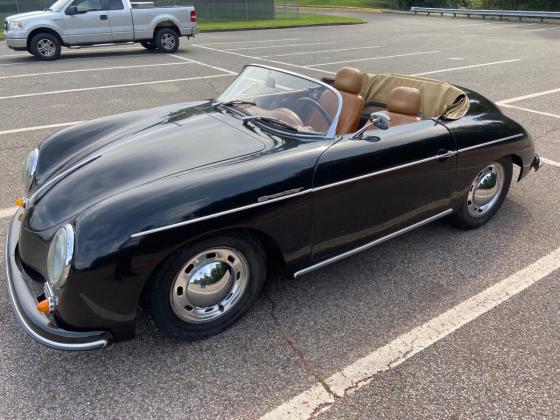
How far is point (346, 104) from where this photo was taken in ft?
11.8

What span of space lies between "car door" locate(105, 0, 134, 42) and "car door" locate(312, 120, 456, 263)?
1163cm

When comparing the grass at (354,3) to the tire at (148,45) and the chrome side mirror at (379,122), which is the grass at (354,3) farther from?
the chrome side mirror at (379,122)

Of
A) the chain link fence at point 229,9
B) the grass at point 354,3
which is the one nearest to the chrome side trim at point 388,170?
the chain link fence at point 229,9

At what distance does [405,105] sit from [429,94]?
492mm

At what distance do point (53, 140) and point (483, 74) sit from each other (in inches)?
382

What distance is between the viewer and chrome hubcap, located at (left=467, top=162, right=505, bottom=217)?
3747 mm

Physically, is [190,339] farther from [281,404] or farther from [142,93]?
[142,93]

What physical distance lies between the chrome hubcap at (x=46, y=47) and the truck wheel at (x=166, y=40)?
2785 mm

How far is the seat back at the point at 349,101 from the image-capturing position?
3414mm

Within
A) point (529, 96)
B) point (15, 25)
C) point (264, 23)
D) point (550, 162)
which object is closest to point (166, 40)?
point (15, 25)

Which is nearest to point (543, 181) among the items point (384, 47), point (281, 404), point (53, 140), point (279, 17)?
point (281, 404)

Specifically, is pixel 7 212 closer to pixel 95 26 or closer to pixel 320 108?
Result: pixel 320 108

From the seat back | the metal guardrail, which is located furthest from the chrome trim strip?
the metal guardrail

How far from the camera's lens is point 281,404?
7.34 ft
